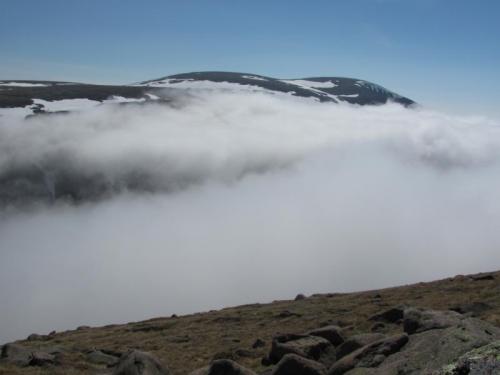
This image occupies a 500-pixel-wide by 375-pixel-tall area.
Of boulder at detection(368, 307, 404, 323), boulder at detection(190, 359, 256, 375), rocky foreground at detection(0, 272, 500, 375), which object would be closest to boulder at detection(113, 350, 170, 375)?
rocky foreground at detection(0, 272, 500, 375)

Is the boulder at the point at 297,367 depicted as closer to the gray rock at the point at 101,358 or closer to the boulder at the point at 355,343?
the boulder at the point at 355,343

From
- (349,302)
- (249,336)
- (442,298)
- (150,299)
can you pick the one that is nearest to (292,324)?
(249,336)

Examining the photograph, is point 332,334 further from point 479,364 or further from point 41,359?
point 479,364

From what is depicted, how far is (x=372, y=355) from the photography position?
648 inches

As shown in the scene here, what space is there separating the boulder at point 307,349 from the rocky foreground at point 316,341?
0.16 feet

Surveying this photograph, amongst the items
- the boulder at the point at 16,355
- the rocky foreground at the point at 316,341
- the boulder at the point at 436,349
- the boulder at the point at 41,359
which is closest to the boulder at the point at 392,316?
the rocky foreground at the point at 316,341

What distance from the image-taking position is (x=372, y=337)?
1986cm

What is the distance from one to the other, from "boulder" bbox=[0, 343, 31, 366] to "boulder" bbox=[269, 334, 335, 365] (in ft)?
45.5

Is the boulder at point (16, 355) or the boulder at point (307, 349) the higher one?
the boulder at point (307, 349)

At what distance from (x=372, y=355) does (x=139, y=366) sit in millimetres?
9677

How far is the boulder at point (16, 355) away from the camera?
25656 mm

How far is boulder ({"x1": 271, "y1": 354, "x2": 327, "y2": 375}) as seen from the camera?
18.1 metres

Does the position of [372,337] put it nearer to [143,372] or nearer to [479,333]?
[479,333]

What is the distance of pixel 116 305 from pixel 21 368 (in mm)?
177734
